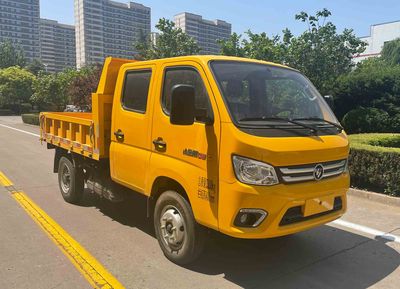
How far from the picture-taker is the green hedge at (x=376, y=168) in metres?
7.54

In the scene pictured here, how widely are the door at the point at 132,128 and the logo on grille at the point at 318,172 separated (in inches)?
75.4

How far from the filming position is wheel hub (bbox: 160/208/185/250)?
461 centimetres

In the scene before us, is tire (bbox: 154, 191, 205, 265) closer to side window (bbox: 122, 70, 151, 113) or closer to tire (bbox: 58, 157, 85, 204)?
side window (bbox: 122, 70, 151, 113)

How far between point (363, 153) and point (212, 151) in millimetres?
4959

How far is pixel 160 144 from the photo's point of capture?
478 centimetres

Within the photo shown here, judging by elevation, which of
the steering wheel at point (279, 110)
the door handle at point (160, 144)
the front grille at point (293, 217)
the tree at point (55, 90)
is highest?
the tree at point (55, 90)

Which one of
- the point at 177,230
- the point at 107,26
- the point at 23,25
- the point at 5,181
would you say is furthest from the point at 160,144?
the point at 23,25

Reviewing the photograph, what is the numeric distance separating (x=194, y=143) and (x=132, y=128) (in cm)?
130

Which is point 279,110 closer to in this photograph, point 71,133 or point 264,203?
point 264,203

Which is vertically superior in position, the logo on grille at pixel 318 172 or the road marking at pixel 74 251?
the logo on grille at pixel 318 172

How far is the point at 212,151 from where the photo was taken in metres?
4.09

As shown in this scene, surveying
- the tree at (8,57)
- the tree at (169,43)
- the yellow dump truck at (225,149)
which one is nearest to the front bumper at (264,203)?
the yellow dump truck at (225,149)

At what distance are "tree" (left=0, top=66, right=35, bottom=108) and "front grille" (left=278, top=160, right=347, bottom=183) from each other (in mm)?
58675

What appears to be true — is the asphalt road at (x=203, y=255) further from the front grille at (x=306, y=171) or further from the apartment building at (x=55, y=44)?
the apartment building at (x=55, y=44)
